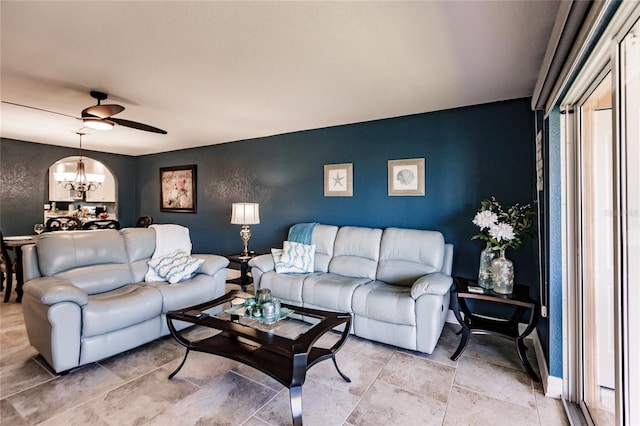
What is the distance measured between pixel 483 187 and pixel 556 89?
1516 mm

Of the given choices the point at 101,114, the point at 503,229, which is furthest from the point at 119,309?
the point at 503,229

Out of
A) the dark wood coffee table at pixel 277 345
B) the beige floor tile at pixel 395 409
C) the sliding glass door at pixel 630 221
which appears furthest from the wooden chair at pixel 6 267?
the sliding glass door at pixel 630 221

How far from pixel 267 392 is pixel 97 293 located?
6.32 ft

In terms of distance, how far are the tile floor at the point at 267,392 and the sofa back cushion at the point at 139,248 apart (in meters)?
0.88

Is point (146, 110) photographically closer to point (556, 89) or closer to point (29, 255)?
point (29, 255)

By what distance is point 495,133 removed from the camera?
125 inches

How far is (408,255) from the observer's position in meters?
3.27

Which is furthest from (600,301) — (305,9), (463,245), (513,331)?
(305,9)

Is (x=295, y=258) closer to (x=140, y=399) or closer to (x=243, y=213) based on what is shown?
(x=243, y=213)

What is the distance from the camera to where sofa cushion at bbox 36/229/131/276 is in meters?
2.73

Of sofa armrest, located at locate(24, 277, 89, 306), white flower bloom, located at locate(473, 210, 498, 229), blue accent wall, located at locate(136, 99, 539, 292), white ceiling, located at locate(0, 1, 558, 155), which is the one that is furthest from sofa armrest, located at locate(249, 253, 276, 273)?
white flower bloom, located at locate(473, 210, 498, 229)

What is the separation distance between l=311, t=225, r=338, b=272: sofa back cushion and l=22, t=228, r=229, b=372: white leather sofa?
110cm

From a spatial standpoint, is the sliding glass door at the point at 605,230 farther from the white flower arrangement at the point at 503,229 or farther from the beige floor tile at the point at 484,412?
the white flower arrangement at the point at 503,229

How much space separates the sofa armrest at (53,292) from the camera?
86.7 inches
